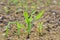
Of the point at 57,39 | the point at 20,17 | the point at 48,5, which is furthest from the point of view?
the point at 48,5

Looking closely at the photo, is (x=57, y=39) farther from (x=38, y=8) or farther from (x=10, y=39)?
(x=38, y=8)

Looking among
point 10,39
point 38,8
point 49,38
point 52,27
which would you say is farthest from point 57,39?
point 38,8

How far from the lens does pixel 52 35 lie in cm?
284

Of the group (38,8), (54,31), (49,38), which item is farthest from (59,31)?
(38,8)

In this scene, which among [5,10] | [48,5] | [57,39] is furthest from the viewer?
[48,5]

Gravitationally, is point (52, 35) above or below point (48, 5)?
below

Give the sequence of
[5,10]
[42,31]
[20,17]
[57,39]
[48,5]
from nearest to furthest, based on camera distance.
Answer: [57,39] → [42,31] → [20,17] → [5,10] → [48,5]

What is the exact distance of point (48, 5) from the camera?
4004mm

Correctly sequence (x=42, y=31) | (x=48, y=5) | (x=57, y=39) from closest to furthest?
(x=57, y=39) < (x=42, y=31) < (x=48, y=5)

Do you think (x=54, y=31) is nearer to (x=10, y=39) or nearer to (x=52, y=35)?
(x=52, y=35)

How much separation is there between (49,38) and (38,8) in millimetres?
1103

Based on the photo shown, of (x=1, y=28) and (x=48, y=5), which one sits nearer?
(x=1, y=28)

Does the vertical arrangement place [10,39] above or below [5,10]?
below

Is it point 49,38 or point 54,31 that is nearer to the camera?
point 49,38
